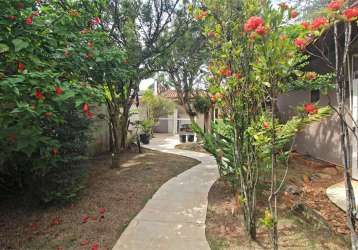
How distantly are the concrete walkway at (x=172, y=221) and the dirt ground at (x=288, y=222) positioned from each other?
0.58 feet

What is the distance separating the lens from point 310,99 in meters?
8.19

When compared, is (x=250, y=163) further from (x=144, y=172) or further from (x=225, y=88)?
(x=144, y=172)

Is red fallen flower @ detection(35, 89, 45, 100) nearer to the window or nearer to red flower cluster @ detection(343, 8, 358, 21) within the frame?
red flower cluster @ detection(343, 8, 358, 21)

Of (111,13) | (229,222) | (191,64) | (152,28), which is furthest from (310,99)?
(111,13)

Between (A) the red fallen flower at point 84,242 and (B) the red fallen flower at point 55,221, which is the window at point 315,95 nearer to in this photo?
(A) the red fallen flower at point 84,242

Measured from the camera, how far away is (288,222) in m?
3.55

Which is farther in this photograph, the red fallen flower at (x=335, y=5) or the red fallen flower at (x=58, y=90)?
the red fallen flower at (x=58, y=90)

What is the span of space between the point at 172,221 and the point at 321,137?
6.08 m

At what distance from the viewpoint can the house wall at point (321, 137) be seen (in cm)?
673

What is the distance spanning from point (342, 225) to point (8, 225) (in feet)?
16.3

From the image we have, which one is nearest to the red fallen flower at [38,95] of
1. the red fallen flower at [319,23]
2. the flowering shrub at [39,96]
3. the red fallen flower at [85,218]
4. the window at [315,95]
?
the flowering shrub at [39,96]

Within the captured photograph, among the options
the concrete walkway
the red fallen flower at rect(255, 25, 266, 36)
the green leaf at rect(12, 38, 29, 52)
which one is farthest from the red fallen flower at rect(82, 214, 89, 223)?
the red fallen flower at rect(255, 25, 266, 36)

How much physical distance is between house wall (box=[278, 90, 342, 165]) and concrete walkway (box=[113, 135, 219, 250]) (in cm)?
Result: 358

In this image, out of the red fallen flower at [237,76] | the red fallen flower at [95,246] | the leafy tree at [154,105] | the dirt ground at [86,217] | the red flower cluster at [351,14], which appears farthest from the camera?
the leafy tree at [154,105]
